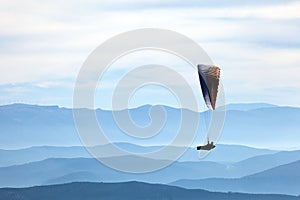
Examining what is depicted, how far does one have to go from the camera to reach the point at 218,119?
199ft

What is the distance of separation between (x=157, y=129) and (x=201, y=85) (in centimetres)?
1600

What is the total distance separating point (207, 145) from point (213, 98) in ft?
20.5

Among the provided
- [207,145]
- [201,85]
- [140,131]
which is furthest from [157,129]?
[207,145]

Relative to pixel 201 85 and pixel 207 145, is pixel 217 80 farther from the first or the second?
pixel 207 145

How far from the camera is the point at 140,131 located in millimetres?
86500

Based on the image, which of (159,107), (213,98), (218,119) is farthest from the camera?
(159,107)

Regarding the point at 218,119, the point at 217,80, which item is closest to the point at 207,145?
the point at 218,119

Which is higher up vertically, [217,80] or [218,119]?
[217,80]

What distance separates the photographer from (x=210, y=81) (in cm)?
6806

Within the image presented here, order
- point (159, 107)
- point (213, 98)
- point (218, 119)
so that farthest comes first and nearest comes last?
1. point (159, 107)
2. point (213, 98)
3. point (218, 119)

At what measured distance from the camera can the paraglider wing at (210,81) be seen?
221 feet

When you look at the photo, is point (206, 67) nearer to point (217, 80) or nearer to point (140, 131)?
point (217, 80)

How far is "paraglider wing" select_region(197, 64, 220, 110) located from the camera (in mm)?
67438

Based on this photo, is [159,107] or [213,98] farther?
[159,107]
